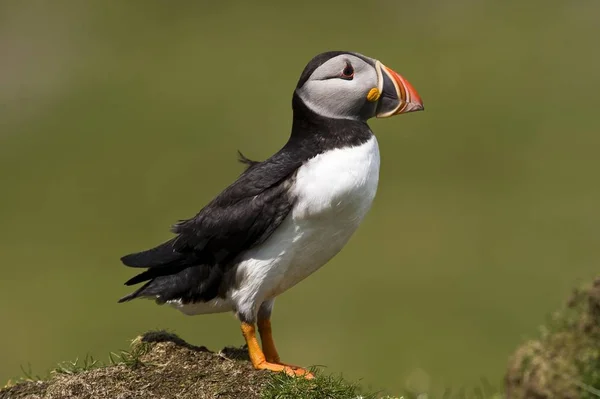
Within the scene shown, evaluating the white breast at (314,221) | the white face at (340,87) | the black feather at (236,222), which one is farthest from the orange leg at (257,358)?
the white face at (340,87)

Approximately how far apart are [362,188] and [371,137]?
0.37 meters

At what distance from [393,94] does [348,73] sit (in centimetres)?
28

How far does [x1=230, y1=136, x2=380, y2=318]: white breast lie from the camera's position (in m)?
6.01

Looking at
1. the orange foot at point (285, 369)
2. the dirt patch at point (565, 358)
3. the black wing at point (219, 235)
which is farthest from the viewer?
the dirt patch at point (565, 358)

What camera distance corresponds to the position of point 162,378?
6012 millimetres

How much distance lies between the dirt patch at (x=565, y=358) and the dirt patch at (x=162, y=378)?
156cm

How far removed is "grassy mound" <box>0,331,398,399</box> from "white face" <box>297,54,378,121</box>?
1.46 meters

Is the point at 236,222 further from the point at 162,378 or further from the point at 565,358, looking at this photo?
the point at 565,358

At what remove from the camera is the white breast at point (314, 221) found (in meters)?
6.01

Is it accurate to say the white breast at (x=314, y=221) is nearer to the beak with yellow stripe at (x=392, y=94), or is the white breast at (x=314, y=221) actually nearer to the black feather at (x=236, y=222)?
the black feather at (x=236, y=222)

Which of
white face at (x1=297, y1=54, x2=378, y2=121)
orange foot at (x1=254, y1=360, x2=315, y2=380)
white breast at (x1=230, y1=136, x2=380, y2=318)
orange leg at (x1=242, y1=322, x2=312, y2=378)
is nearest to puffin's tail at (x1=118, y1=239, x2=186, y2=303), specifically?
white breast at (x1=230, y1=136, x2=380, y2=318)

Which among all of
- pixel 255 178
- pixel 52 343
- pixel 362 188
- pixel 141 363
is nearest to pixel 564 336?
pixel 362 188

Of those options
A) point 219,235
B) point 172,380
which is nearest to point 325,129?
point 219,235

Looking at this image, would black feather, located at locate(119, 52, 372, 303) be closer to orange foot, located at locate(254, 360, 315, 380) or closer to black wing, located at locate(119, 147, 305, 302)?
black wing, located at locate(119, 147, 305, 302)
